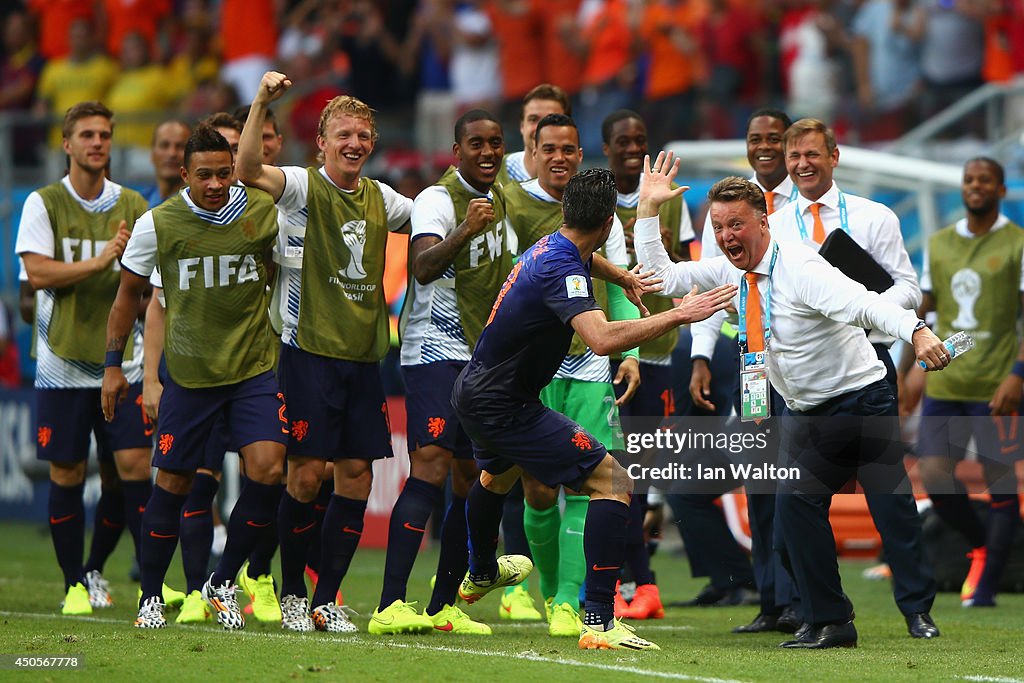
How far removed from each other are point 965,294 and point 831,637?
3.76 metres

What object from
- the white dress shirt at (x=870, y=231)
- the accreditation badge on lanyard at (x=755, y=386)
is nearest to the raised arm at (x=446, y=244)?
the accreditation badge on lanyard at (x=755, y=386)

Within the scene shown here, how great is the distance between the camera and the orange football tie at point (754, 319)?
7.50 m

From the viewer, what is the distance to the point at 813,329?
7.46m

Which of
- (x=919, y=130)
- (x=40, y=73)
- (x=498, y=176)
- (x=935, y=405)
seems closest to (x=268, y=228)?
(x=498, y=176)

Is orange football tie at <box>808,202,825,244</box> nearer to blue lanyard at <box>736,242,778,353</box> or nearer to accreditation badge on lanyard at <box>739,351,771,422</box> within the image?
blue lanyard at <box>736,242,778,353</box>

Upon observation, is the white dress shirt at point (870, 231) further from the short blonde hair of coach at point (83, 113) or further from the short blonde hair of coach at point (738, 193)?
the short blonde hair of coach at point (83, 113)

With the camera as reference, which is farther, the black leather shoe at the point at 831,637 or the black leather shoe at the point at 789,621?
the black leather shoe at the point at 789,621

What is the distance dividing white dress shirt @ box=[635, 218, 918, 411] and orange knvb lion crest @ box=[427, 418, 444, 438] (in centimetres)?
152

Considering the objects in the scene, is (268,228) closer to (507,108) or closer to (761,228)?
(761,228)

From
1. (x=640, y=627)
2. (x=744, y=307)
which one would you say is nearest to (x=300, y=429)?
(x=640, y=627)

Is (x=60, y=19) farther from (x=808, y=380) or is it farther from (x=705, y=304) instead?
(x=705, y=304)

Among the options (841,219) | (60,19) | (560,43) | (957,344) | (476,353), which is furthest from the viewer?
(60,19)

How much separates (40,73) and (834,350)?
49.9ft

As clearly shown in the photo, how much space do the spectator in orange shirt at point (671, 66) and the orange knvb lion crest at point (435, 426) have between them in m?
7.90
